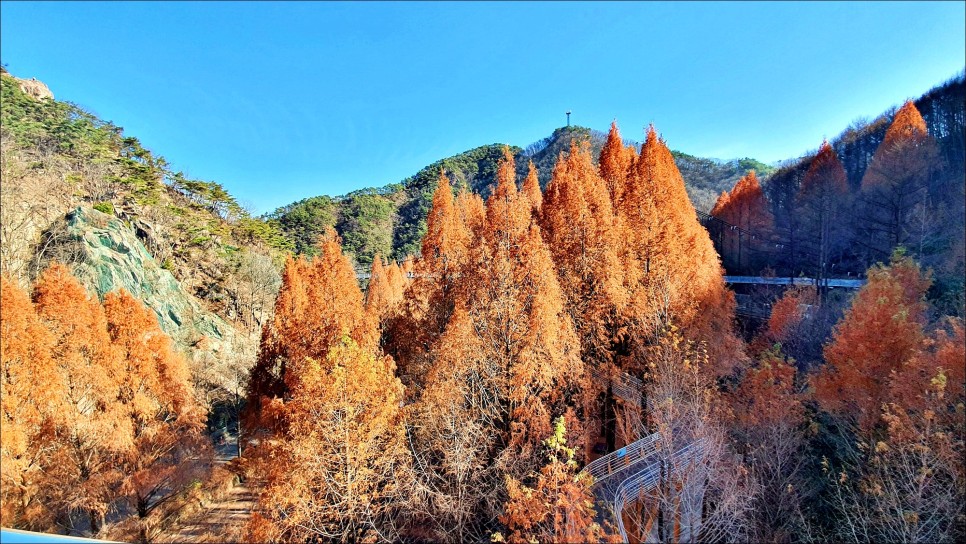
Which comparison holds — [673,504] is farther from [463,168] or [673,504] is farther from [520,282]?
[463,168]

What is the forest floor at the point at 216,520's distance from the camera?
31.9ft

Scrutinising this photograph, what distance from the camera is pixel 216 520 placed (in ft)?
38.0

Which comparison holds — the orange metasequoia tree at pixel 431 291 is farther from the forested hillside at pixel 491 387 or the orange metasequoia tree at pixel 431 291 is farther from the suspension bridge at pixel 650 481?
the suspension bridge at pixel 650 481

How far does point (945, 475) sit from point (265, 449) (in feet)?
48.6

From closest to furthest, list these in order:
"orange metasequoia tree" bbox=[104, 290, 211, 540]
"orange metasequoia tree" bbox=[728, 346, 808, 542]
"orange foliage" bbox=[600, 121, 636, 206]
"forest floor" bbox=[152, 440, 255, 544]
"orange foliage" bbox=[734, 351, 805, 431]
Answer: "orange metasequoia tree" bbox=[728, 346, 808, 542]
"orange metasequoia tree" bbox=[104, 290, 211, 540]
"orange foliage" bbox=[734, 351, 805, 431]
"forest floor" bbox=[152, 440, 255, 544]
"orange foliage" bbox=[600, 121, 636, 206]

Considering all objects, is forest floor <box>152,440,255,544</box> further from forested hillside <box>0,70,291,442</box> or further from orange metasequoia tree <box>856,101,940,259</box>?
orange metasequoia tree <box>856,101,940,259</box>

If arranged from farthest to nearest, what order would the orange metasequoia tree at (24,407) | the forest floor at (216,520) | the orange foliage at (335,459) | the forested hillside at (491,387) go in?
the forest floor at (216,520) → the orange foliage at (335,459) → the forested hillside at (491,387) → the orange metasequoia tree at (24,407)

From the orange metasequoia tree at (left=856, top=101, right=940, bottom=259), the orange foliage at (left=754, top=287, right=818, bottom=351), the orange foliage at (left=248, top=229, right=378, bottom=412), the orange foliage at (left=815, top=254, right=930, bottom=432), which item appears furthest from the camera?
the orange metasequoia tree at (left=856, top=101, right=940, bottom=259)

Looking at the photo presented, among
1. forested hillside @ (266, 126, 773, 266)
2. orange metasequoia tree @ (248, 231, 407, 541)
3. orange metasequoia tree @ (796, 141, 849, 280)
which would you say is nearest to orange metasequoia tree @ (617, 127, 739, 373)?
orange metasequoia tree @ (248, 231, 407, 541)

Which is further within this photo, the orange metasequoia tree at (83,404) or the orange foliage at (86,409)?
the orange metasequoia tree at (83,404)

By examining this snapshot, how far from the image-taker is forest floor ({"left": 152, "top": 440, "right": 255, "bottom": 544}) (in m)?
9.73

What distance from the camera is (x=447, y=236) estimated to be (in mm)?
11656

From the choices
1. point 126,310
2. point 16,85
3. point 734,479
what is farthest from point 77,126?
point 734,479

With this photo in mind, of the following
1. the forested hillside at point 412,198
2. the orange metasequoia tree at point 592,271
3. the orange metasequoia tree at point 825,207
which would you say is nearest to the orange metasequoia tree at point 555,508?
the orange metasequoia tree at point 592,271
